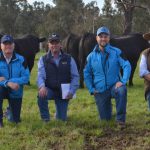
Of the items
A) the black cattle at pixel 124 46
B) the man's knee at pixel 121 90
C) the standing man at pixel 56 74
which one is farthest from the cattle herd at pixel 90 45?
the man's knee at pixel 121 90

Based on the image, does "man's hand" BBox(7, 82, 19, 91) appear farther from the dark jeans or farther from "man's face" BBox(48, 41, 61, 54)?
"man's face" BBox(48, 41, 61, 54)

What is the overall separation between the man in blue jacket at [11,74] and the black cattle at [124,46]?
547 centimetres

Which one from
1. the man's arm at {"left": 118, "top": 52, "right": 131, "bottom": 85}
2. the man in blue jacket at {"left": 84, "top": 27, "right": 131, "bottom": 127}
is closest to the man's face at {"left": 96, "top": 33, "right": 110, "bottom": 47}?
the man in blue jacket at {"left": 84, "top": 27, "right": 131, "bottom": 127}

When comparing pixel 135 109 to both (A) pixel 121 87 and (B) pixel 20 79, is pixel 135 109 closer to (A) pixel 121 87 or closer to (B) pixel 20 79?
(A) pixel 121 87

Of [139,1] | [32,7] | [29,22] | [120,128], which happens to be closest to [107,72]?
[120,128]

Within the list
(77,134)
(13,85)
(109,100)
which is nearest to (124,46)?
(109,100)

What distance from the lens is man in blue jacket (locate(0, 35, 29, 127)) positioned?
6867mm

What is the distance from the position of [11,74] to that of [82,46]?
5.67 metres

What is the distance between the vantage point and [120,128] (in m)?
6.57

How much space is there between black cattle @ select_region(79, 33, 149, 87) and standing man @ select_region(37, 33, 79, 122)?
5111 mm

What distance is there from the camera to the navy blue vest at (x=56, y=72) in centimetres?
722

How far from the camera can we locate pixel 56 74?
23.8 feet

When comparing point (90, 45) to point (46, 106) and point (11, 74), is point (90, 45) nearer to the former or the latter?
point (46, 106)

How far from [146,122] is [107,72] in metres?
1.10
